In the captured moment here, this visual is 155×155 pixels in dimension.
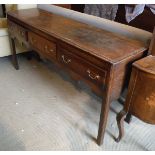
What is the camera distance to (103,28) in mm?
1575

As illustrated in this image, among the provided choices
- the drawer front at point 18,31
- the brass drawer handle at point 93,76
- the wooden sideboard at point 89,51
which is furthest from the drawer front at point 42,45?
the brass drawer handle at point 93,76

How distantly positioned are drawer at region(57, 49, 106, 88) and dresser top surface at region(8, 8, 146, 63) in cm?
8

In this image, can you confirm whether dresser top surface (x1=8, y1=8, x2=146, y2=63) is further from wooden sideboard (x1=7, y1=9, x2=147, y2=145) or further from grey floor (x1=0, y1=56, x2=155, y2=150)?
grey floor (x1=0, y1=56, x2=155, y2=150)

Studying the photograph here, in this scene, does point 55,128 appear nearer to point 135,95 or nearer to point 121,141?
point 121,141

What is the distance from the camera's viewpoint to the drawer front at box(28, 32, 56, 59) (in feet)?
4.74

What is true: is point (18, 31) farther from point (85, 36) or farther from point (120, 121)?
point (120, 121)

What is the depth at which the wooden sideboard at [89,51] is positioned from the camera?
3.67 feet

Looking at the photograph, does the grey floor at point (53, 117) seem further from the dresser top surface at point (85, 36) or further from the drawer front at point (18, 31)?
the dresser top surface at point (85, 36)

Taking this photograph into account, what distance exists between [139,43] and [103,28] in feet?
1.23

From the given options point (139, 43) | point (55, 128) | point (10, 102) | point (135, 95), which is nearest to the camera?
point (135, 95)

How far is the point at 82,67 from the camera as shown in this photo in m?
1.23

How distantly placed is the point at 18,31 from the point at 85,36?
2.53ft

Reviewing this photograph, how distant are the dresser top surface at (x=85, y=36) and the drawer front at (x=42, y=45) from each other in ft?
0.24

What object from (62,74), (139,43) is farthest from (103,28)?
(62,74)
